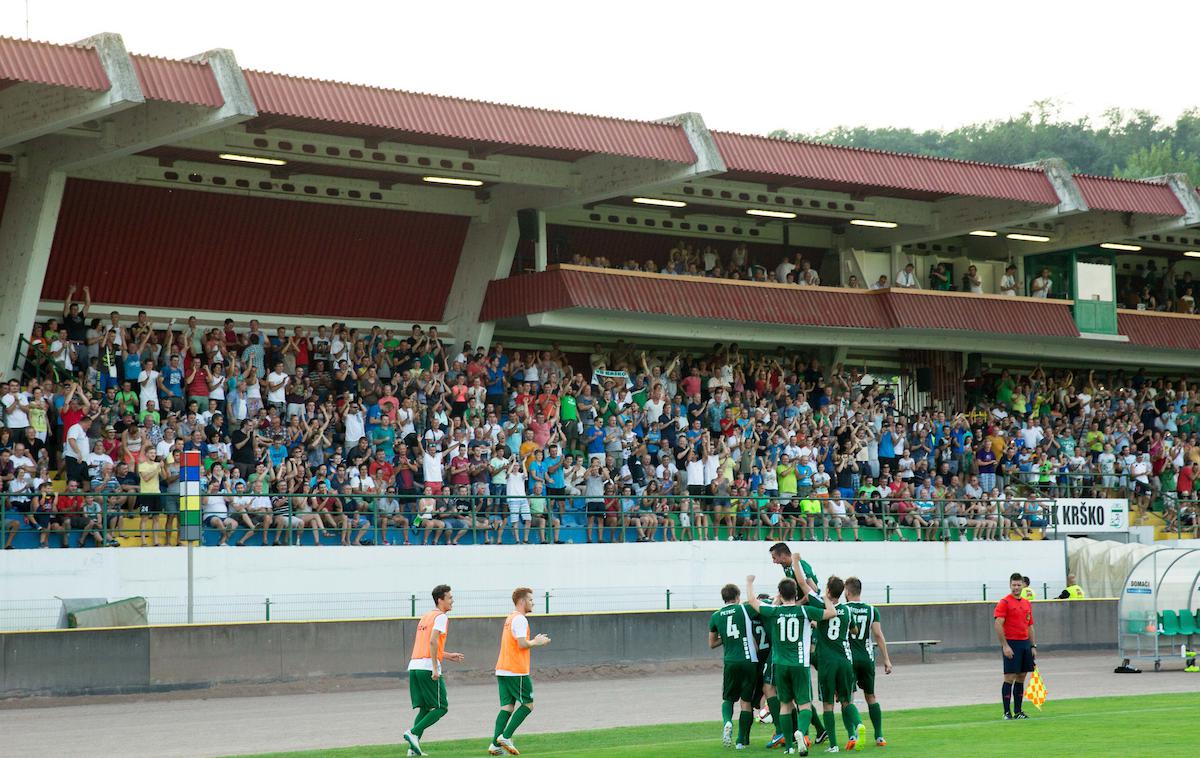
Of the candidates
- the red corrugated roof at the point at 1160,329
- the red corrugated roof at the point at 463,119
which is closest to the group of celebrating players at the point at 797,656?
the red corrugated roof at the point at 463,119

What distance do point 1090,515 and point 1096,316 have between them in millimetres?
8246

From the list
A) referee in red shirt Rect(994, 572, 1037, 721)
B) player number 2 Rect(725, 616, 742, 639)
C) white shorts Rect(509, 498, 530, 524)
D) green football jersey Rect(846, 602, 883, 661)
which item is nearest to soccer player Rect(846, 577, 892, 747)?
green football jersey Rect(846, 602, 883, 661)

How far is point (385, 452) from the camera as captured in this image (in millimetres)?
30266

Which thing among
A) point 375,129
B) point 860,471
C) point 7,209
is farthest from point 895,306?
point 7,209

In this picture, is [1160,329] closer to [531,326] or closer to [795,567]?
[531,326]

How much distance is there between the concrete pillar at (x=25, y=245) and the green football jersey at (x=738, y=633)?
54.9 feet

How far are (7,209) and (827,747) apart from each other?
19.4 metres

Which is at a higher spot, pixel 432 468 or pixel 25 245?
pixel 25 245

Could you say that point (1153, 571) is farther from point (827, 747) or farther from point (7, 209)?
point (7, 209)

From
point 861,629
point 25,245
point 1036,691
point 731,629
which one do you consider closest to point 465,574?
point 25,245

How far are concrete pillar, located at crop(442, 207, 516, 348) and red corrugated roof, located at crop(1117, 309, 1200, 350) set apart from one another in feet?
60.2

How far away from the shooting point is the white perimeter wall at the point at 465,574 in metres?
25.4

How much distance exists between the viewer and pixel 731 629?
17.2 meters

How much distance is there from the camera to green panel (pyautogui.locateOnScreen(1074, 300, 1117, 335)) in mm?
43938
